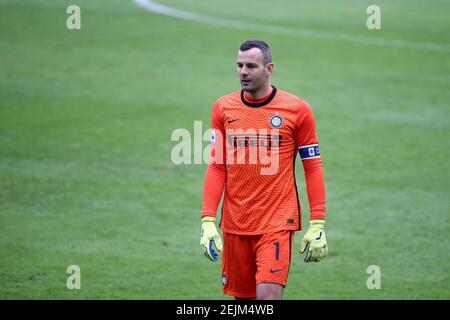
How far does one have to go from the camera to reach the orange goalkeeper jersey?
28.9ft

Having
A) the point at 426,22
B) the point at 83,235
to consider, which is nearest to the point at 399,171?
the point at 83,235

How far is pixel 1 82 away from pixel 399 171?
10.8 m

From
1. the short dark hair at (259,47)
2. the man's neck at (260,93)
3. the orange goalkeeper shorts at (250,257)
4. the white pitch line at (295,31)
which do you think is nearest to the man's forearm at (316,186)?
the orange goalkeeper shorts at (250,257)

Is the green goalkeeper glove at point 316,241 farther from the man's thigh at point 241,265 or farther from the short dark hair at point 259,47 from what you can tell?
the short dark hair at point 259,47

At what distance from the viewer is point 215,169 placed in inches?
357

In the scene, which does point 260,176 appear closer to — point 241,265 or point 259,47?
point 241,265

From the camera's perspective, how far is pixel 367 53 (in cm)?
2889

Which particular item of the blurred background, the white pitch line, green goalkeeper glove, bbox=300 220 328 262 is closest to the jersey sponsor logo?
green goalkeeper glove, bbox=300 220 328 262

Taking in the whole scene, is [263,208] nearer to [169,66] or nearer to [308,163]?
[308,163]

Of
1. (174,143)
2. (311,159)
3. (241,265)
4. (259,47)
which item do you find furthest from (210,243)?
(174,143)

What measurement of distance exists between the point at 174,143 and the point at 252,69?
1064cm

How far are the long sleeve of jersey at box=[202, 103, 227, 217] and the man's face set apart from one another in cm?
45

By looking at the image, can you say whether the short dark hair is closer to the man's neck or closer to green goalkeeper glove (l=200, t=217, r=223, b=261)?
the man's neck

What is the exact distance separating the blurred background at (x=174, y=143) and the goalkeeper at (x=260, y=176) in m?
2.88
